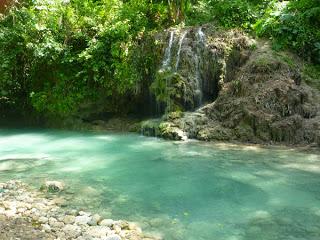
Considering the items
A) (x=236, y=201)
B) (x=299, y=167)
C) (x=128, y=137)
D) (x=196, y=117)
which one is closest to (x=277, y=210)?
(x=236, y=201)

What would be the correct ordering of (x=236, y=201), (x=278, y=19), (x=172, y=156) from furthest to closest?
(x=278, y=19) < (x=172, y=156) < (x=236, y=201)

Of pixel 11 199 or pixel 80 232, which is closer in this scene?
pixel 80 232

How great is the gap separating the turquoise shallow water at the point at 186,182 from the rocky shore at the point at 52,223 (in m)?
0.28

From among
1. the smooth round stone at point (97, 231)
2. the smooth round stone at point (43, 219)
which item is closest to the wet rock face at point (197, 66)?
the smooth round stone at point (43, 219)

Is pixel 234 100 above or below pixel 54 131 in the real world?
above

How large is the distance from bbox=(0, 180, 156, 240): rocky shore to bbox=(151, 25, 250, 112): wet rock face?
242 inches

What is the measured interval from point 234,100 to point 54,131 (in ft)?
18.3

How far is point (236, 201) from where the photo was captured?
19.6 feet

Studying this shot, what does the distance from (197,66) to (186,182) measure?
5634 mm

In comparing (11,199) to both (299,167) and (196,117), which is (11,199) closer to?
(299,167)

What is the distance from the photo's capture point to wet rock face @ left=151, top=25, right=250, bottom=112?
11.6 metres

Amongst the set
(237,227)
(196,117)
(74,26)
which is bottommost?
(237,227)

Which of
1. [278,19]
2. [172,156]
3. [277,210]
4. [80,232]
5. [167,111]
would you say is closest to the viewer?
[80,232]

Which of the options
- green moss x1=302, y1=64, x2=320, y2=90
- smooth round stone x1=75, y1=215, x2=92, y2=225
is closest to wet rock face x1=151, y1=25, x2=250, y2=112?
green moss x1=302, y1=64, x2=320, y2=90
